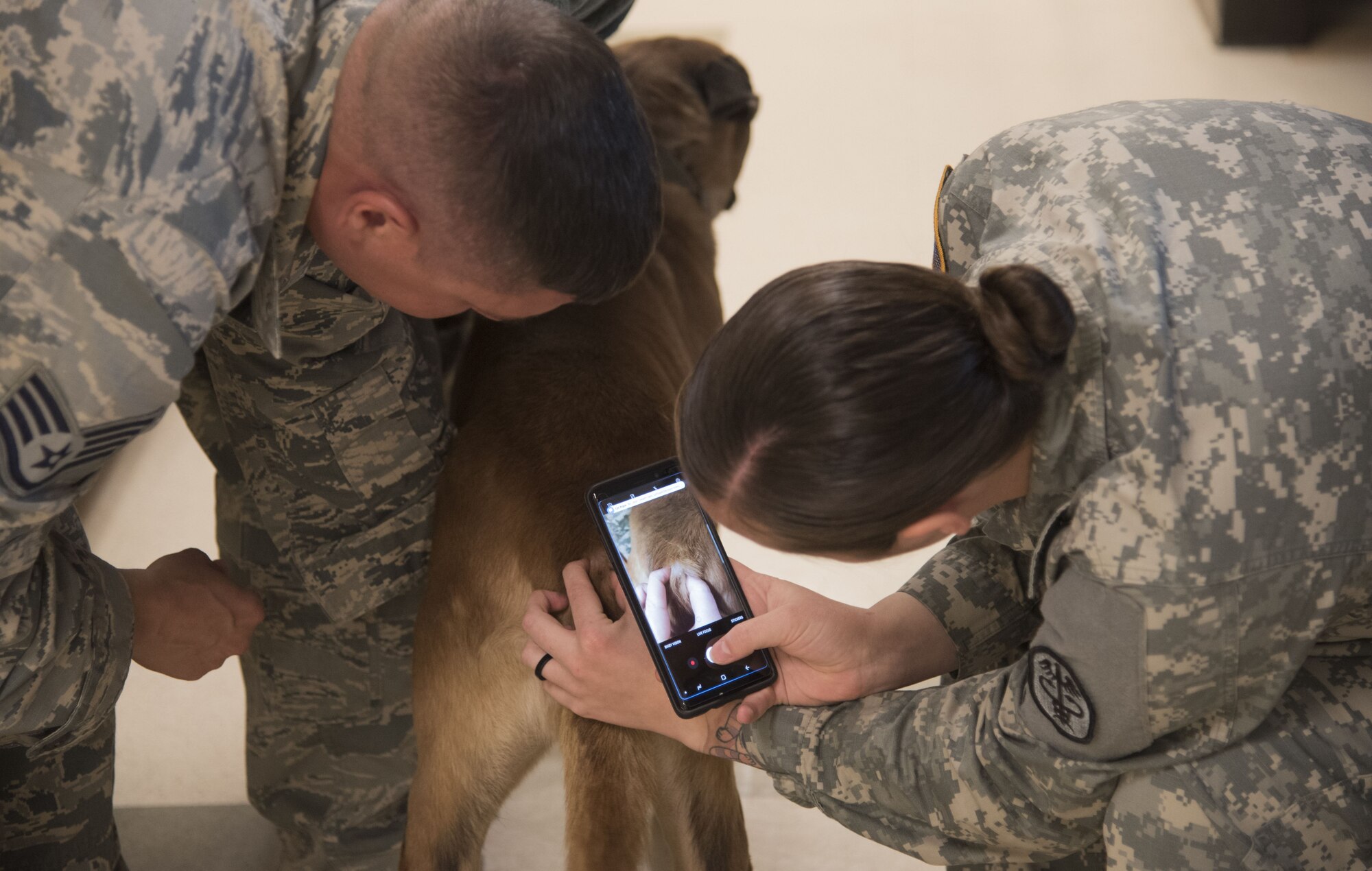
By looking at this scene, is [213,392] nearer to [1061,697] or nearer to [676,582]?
[676,582]

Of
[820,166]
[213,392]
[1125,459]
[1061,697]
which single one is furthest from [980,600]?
[820,166]

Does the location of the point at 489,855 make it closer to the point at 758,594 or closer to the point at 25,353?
the point at 758,594

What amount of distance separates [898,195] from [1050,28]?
96 cm

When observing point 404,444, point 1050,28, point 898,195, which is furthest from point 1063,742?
point 1050,28

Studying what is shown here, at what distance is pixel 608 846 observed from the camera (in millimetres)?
1229

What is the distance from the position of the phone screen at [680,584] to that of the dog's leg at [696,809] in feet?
0.30

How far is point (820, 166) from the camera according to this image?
304 centimetres

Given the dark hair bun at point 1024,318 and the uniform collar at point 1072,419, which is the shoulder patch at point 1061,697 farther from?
the dark hair bun at point 1024,318

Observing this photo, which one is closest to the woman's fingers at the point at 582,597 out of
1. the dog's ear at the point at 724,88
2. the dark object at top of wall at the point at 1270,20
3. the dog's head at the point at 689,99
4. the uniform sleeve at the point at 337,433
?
the uniform sleeve at the point at 337,433

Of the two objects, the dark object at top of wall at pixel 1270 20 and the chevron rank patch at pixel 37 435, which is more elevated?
the chevron rank patch at pixel 37 435

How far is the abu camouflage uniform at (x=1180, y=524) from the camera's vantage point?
97 centimetres

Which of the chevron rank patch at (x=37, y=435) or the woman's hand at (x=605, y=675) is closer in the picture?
the chevron rank patch at (x=37, y=435)

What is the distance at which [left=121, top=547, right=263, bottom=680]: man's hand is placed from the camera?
134 centimetres

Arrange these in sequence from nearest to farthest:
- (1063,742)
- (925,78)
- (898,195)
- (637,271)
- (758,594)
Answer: (1063,742), (637,271), (758,594), (898,195), (925,78)
